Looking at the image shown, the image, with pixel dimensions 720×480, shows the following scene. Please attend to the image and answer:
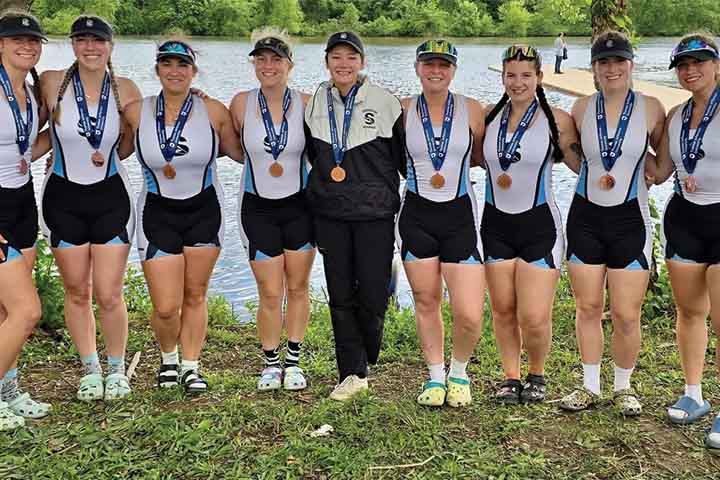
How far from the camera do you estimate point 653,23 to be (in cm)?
4766

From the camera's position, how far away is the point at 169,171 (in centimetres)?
466

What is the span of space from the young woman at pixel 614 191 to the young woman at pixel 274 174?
64.6 inches

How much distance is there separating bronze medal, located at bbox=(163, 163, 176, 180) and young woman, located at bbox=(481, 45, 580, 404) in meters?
1.86

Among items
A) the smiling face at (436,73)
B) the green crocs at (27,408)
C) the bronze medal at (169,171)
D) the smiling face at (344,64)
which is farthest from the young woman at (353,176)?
the green crocs at (27,408)

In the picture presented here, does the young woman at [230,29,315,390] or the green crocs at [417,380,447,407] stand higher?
the young woman at [230,29,315,390]

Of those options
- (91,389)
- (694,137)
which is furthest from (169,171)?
(694,137)

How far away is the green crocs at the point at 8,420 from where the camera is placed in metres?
4.41

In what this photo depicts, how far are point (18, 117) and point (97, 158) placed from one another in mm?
477

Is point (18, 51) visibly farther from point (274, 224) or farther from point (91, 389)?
point (91, 389)

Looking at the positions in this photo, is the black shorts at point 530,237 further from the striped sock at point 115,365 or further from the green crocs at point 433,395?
the striped sock at point 115,365

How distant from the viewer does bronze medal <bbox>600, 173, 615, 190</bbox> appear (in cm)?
442

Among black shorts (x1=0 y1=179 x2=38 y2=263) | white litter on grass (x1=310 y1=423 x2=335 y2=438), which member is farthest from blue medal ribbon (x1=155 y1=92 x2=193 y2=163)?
white litter on grass (x1=310 y1=423 x2=335 y2=438)

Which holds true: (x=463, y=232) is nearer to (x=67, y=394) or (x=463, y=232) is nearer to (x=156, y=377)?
(x=156, y=377)

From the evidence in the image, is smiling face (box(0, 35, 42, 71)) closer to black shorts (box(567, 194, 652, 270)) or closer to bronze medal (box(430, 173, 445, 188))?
bronze medal (box(430, 173, 445, 188))
